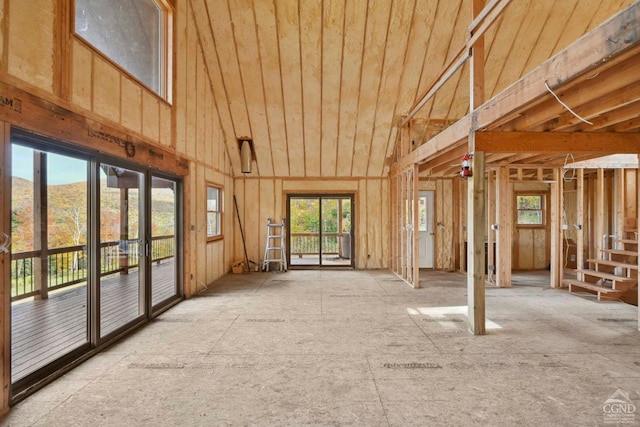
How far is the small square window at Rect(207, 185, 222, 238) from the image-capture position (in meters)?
6.97

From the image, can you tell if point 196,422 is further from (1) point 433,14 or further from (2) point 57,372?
(1) point 433,14

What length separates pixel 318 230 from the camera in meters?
9.55

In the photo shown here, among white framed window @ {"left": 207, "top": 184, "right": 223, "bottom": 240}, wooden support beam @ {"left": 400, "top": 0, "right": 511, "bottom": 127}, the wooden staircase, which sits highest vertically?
wooden support beam @ {"left": 400, "top": 0, "right": 511, "bottom": 127}

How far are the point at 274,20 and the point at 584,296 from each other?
24.0 ft

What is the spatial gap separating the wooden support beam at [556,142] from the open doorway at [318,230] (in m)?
5.24

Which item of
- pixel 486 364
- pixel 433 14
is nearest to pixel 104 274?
pixel 486 364

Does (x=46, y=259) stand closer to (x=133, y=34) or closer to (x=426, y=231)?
(x=133, y=34)

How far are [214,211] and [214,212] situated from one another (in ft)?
0.09

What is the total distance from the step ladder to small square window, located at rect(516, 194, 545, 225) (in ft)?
21.2

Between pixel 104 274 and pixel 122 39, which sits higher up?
pixel 122 39

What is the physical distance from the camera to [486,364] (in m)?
2.94

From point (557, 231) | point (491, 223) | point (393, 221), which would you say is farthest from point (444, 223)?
point (557, 231)

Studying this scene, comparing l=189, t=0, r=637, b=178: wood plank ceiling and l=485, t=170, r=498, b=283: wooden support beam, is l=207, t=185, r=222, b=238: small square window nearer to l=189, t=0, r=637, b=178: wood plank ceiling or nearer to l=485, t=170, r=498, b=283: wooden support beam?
l=189, t=0, r=637, b=178: wood plank ceiling


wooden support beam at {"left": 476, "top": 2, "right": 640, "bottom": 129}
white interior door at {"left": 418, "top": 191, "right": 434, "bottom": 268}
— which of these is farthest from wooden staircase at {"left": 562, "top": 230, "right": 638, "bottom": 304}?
wooden support beam at {"left": 476, "top": 2, "right": 640, "bottom": 129}
